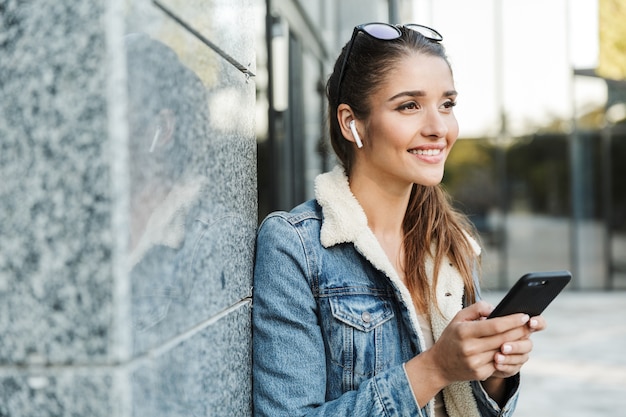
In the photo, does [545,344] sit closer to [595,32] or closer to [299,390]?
[595,32]

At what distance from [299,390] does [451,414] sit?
0.55 metres

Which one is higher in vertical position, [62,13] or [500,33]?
[500,33]

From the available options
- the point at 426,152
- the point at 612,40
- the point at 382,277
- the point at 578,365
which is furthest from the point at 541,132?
the point at 382,277

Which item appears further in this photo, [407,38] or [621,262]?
[621,262]

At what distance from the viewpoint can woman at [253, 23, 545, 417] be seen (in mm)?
1746

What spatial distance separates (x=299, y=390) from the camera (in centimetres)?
175

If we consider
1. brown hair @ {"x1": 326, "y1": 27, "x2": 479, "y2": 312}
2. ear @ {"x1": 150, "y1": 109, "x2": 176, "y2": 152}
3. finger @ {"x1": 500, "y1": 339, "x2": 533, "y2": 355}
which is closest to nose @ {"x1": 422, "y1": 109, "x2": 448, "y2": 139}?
brown hair @ {"x1": 326, "y1": 27, "x2": 479, "y2": 312}

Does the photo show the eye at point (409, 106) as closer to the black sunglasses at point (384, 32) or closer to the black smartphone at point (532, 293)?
the black sunglasses at point (384, 32)

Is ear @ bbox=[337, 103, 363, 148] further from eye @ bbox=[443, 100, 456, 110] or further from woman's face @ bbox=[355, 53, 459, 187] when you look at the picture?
eye @ bbox=[443, 100, 456, 110]

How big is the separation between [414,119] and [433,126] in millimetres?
57

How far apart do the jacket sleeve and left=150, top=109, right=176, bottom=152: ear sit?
2.22 ft

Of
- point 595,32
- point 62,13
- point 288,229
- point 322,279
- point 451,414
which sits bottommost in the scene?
point 451,414

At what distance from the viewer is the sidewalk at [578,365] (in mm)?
6988

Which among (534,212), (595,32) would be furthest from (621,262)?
(595,32)
